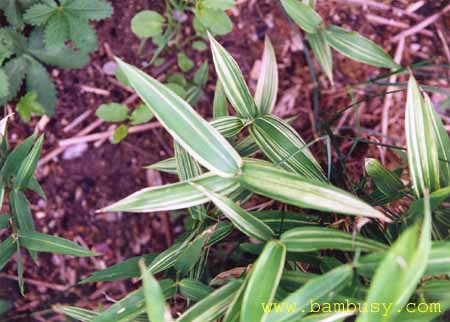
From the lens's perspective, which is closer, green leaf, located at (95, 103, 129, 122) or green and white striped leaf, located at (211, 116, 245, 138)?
green and white striped leaf, located at (211, 116, 245, 138)

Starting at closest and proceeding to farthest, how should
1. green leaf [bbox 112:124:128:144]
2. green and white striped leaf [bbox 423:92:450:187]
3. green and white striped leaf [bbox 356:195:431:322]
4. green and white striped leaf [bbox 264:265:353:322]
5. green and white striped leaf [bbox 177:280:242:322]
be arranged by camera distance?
green and white striped leaf [bbox 356:195:431:322]
green and white striped leaf [bbox 264:265:353:322]
green and white striped leaf [bbox 177:280:242:322]
green and white striped leaf [bbox 423:92:450:187]
green leaf [bbox 112:124:128:144]

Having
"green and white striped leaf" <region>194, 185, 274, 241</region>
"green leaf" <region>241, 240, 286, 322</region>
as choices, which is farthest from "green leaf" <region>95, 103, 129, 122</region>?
"green leaf" <region>241, 240, 286, 322</region>

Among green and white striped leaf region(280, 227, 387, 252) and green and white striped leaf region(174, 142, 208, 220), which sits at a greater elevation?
green and white striped leaf region(174, 142, 208, 220)

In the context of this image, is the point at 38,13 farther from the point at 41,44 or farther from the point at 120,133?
the point at 120,133

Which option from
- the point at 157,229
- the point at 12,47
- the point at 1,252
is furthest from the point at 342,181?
the point at 12,47

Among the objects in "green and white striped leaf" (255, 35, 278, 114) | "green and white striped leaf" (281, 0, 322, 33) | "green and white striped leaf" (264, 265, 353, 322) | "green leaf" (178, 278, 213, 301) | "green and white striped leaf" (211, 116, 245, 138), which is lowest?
"green leaf" (178, 278, 213, 301)

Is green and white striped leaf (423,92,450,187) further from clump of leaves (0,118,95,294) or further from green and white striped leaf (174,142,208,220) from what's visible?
clump of leaves (0,118,95,294)

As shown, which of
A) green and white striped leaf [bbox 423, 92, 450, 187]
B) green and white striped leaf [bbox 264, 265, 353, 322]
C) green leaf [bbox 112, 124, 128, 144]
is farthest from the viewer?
green leaf [bbox 112, 124, 128, 144]
